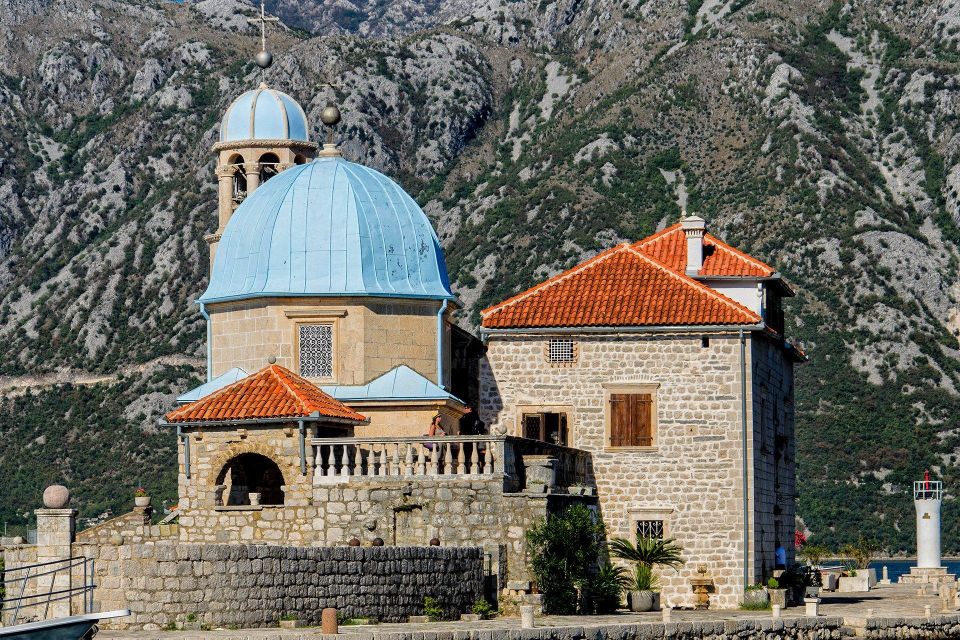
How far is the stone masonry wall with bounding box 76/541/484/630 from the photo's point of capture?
29297 millimetres

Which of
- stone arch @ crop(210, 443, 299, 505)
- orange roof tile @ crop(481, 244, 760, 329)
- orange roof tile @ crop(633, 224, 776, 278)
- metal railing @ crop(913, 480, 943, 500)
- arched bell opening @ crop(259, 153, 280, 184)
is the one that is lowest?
metal railing @ crop(913, 480, 943, 500)

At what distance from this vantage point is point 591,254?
108750 mm

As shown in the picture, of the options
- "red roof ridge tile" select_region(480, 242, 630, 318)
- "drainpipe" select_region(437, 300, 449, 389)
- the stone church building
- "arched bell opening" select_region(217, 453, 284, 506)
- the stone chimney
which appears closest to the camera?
"arched bell opening" select_region(217, 453, 284, 506)

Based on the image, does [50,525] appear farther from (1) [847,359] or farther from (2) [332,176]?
(1) [847,359]

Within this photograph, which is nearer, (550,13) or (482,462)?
(482,462)

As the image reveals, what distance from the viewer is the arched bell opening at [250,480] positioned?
39.2m

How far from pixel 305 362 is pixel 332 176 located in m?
4.55

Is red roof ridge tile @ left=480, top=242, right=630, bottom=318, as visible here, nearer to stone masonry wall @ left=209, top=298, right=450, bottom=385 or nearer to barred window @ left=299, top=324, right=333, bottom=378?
stone masonry wall @ left=209, top=298, right=450, bottom=385

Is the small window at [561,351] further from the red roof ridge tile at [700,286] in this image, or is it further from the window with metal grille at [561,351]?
the red roof ridge tile at [700,286]

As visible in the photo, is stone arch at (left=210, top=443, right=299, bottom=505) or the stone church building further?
the stone church building

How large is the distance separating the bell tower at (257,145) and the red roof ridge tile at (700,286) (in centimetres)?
1079

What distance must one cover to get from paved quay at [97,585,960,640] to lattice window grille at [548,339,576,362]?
21.5ft

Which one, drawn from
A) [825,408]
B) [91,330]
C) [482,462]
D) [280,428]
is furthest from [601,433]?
[91,330]

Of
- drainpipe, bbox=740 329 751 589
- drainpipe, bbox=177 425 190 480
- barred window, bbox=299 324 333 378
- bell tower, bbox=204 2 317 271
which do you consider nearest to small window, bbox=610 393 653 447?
drainpipe, bbox=740 329 751 589
